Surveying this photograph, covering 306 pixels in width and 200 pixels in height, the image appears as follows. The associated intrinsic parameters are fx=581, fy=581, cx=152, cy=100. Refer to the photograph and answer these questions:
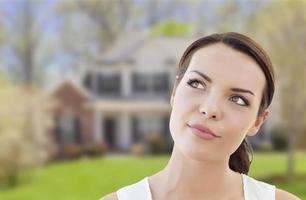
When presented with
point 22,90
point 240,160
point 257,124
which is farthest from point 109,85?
point 257,124

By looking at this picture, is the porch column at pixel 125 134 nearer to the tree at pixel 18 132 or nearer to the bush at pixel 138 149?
the bush at pixel 138 149

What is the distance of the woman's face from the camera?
33.6 inches

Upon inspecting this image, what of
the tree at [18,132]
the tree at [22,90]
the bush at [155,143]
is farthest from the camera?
the bush at [155,143]

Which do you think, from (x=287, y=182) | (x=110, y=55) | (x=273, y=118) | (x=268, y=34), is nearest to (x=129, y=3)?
(x=110, y=55)

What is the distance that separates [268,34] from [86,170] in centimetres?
215

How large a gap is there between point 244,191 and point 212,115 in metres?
0.18

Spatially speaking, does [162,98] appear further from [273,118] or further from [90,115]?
[273,118]

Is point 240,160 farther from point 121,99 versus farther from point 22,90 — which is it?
point 121,99

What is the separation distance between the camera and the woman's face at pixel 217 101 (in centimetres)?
85

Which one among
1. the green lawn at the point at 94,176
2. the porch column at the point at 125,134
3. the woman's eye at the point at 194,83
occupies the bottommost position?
the green lawn at the point at 94,176

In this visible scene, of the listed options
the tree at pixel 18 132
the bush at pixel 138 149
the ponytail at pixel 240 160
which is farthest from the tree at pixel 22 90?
the ponytail at pixel 240 160

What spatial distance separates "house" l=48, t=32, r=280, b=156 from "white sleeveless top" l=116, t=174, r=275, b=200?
436 cm

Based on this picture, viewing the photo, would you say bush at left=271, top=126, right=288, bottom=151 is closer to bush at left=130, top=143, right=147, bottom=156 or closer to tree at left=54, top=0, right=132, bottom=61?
bush at left=130, top=143, right=147, bottom=156

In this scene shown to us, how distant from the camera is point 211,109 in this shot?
837 mm
